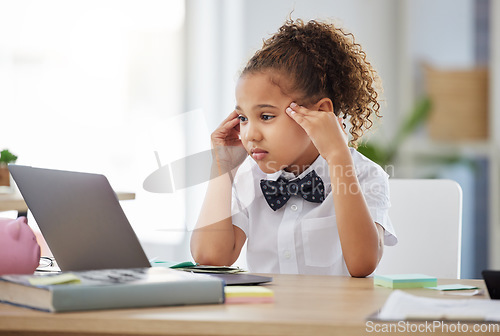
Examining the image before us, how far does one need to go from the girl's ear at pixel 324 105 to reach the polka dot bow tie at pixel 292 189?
0.15m

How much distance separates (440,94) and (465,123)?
256mm

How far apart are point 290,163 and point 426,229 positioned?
0.36 metres

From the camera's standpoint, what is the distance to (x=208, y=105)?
3.62 meters

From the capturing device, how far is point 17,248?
91 centimetres

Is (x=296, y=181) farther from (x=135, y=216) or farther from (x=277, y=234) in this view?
(x=135, y=216)

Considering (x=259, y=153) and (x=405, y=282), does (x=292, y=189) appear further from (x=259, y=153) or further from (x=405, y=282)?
(x=405, y=282)

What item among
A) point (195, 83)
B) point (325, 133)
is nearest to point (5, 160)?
point (325, 133)

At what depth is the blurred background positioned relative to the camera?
3.10 meters

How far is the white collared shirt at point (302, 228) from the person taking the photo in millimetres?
1443

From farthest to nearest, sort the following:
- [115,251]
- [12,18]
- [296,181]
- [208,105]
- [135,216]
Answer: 1. [208,105]
2. [12,18]
3. [135,216]
4. [296,181]
5. [115,251]

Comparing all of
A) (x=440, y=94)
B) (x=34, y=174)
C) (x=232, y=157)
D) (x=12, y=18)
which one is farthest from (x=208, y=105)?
Result: (x=34, y=174)

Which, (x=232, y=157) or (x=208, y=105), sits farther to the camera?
(x=208, y=105)

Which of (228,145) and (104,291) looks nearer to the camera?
(104,291)

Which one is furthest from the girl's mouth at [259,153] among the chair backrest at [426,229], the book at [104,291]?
the book at [104,291]
